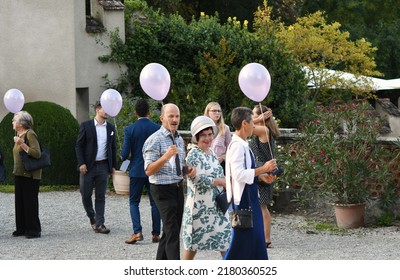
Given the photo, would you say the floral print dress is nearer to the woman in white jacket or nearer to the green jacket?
the woman in white jacket

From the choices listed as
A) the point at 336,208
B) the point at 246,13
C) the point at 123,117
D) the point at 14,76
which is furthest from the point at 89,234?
the point at 246,13

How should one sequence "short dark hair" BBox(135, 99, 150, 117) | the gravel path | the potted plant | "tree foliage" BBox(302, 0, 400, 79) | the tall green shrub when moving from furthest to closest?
"tree foliage" BBox(302, 0, 400, 79), the tall green shrub, the potted plant, "short dark hair" BBox(135, 99, 150, 117), the gravel path

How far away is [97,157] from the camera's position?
47.6ft

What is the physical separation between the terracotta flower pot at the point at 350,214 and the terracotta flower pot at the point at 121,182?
5745 millimetres

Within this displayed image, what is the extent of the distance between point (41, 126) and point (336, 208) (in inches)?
335

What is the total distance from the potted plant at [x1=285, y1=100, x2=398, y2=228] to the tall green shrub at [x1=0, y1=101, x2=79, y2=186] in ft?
24.6

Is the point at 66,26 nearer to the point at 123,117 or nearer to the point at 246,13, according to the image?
the point at 123,117

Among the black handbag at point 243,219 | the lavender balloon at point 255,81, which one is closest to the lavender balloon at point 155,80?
the lavender balloon at point 255,81

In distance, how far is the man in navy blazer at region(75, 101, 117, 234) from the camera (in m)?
14.5

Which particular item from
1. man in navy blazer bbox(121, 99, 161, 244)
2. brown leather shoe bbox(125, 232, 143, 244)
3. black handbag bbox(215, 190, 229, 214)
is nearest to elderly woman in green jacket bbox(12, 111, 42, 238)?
brown leather shoe bbox(125, 232, 143, 244)

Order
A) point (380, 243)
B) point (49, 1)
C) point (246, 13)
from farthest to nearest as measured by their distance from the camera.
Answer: point (246, 13)
point (49, 1)
point (380, 243)

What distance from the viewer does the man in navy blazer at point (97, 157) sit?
14484mm

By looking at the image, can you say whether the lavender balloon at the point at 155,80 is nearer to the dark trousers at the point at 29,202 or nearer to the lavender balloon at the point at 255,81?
the lavender balloon at the point at 255,81

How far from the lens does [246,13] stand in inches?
1598
